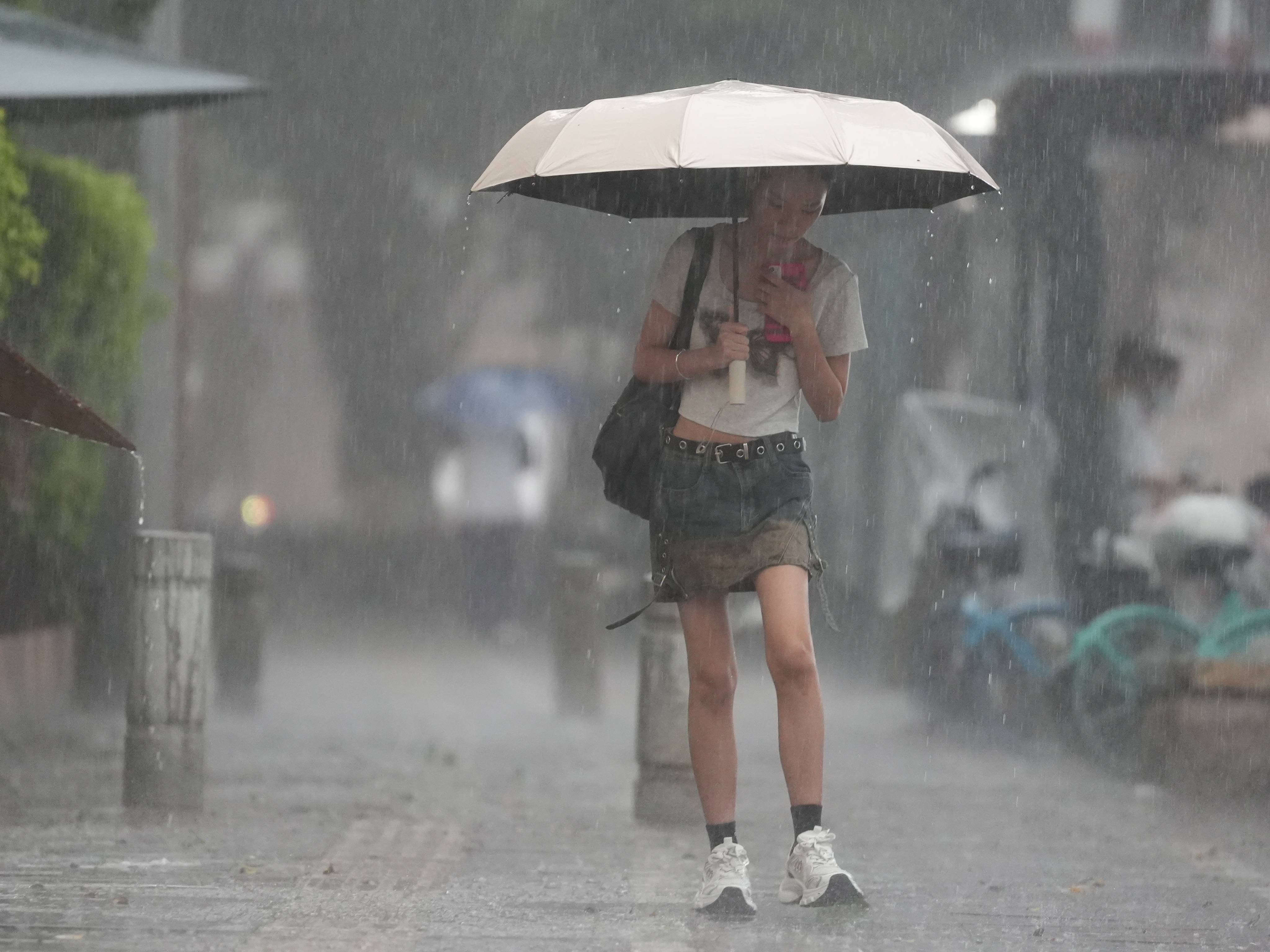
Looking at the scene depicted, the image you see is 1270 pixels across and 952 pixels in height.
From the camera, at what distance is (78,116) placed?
8.49m

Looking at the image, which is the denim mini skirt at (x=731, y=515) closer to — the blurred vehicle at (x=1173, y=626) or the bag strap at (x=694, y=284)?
the bag strap at (x=694, y=284)

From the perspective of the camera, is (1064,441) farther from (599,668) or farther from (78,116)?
(78,116)

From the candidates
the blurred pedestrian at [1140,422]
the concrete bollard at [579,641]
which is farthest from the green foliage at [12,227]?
Answer: the blurred pedestrian at [1140,422]

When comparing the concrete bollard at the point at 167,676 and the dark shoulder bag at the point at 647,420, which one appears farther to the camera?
the concrete bollard at the point at 167,676

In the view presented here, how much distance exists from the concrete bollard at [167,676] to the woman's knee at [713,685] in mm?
2614

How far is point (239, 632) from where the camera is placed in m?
11.9

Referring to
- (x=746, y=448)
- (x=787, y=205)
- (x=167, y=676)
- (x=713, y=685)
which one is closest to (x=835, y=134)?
(x=787, y=205)

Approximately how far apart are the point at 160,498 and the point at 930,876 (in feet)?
20.6

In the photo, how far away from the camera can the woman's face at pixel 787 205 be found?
17.1 feet

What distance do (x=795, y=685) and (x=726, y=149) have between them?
1321mm

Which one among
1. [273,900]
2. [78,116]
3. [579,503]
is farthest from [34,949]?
[579,503]

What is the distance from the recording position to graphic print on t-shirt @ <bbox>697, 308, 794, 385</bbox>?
5297mm

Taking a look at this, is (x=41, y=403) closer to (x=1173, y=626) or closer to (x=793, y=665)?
(x=793, y=665)

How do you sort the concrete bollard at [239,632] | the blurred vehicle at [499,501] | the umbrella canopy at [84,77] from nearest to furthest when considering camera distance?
1. the umbrella canopy at [84,77]
2. the concrete bollard at [239,632]
3. the blurred vehicle at [499,501]
